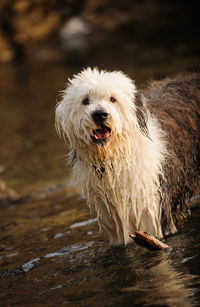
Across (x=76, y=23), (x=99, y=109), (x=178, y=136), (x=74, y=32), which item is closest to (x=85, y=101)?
(x=99, y=109)

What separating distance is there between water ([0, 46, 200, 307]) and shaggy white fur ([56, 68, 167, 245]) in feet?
1.11

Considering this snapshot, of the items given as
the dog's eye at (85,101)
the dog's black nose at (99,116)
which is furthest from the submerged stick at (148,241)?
the dog's eye at (85,101)

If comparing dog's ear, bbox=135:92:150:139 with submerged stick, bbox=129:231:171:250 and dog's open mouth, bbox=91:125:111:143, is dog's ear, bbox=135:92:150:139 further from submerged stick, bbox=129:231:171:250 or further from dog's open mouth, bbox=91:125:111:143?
submerged stick, bbox=129:231:171:250

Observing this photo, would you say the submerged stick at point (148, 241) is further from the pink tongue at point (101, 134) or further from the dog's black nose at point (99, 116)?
the dog's black nose at point (99, 116)

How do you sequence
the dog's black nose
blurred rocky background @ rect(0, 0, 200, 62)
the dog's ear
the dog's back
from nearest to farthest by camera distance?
the dog's black nose < the dog's ear < the dog's back < blurred rocky background @ rect(0, 0, 200, 62)

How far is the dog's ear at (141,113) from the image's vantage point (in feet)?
16.7

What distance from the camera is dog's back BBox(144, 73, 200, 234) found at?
5551 mm

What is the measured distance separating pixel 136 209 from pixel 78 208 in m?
2.05

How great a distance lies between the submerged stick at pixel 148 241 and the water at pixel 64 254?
7 centimetres

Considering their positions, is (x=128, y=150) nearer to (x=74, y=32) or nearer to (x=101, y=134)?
(x=101, y=134)

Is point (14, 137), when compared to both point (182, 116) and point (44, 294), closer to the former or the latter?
point (182, 116)

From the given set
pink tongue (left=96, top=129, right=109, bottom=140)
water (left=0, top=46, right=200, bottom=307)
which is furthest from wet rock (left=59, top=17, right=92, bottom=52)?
pink tongue (left=96, top=129, right=109, bottom=140)

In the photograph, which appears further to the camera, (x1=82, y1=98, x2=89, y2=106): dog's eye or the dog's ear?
the dog's ear

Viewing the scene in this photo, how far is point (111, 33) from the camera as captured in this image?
26.9m
